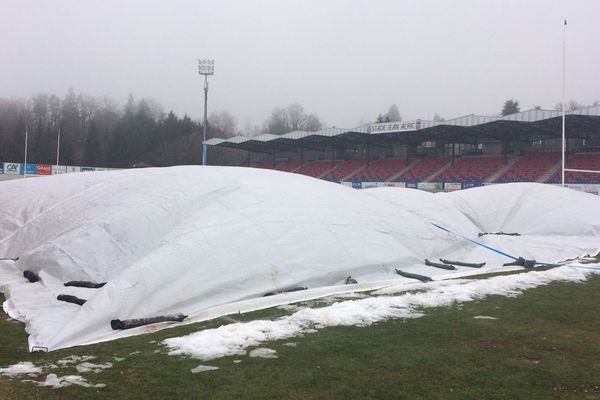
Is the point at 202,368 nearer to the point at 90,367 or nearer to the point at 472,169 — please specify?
the point at 90,367

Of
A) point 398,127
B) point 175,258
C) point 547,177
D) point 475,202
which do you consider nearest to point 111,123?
point 398,127

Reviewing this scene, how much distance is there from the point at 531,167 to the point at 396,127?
10.4 m

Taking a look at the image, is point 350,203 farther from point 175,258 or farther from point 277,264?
point 175,258

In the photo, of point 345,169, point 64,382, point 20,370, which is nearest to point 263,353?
point 64,382

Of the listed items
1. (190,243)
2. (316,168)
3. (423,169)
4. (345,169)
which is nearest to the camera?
(190,243)

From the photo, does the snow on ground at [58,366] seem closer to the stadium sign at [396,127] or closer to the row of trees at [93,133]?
the stadium sign at [396,127]

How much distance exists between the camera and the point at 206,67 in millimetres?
43688

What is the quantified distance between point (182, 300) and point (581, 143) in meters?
36.5

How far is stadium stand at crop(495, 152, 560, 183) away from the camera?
33.2 m

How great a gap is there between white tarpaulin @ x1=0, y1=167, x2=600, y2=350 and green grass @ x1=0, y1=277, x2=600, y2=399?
58 centimetres

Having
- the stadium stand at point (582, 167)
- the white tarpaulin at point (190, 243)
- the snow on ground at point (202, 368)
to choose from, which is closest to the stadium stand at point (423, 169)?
the stadium stand at point (582, 167)

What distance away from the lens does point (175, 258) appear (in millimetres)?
5789

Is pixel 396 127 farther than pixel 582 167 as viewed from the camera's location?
Yes

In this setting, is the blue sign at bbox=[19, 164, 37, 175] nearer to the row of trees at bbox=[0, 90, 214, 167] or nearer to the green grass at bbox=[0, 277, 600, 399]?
the row of trees at bbox=[0, 90, 214, 167]
